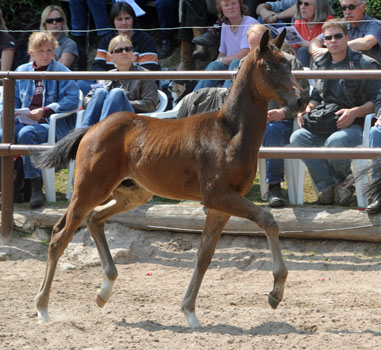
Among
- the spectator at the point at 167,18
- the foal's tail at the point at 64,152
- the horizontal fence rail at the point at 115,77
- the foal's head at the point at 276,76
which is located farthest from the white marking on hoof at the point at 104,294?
the spectator at the point at 167,18

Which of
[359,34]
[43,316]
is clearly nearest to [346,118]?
[359,34]

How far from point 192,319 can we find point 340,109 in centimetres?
283

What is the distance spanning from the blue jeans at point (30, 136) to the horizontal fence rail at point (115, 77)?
297 mm

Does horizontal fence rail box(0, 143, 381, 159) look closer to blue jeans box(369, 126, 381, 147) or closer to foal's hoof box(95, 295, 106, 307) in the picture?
blue jeans box(369, 126, 381, 147)

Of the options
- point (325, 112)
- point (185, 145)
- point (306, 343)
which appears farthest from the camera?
point (325, 112)

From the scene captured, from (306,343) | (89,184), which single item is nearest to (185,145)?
(89,184)

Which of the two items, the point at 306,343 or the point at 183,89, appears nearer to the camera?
the point at 306,343

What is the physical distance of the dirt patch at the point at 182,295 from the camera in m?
5.05

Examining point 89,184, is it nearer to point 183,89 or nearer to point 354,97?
point 354,97

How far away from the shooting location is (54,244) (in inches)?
224

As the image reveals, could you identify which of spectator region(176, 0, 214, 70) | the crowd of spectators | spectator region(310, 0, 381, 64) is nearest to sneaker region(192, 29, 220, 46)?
the crowd of spectators

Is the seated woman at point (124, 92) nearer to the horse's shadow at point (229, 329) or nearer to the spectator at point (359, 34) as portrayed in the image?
the spectator at point (359, 34)

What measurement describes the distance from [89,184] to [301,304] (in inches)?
72.1

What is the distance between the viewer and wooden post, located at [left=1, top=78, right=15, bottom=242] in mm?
7395
